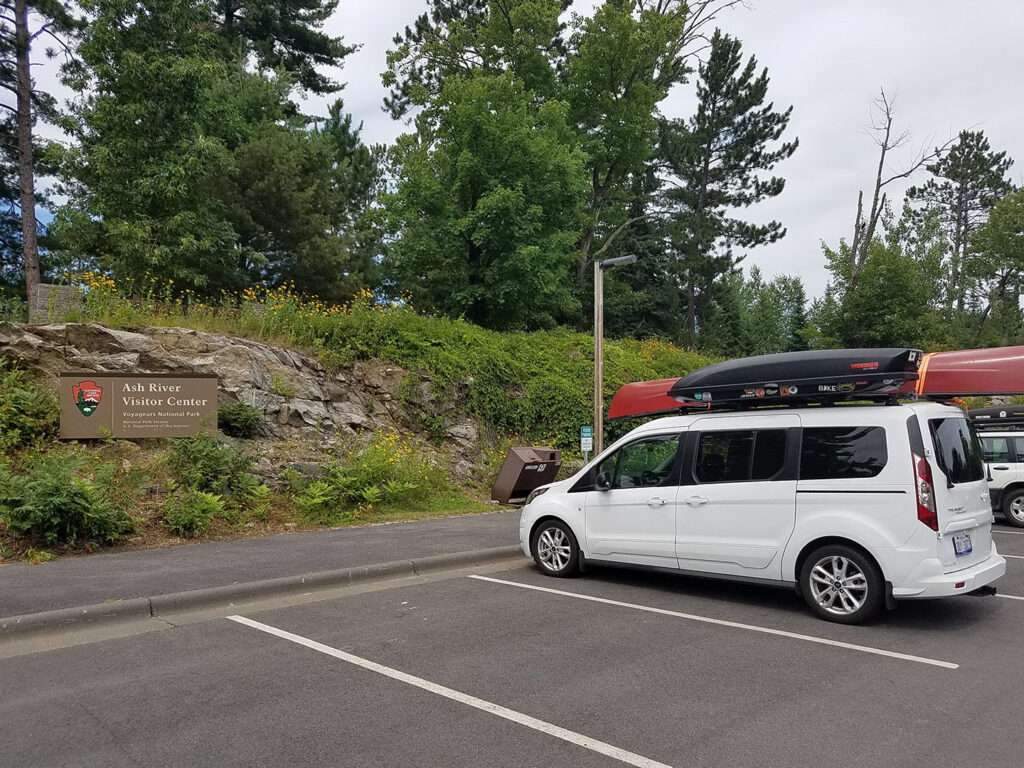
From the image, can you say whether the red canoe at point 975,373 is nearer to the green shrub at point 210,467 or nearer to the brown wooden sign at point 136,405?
the green shrub at point 210,467

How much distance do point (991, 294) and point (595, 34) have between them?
131 ft

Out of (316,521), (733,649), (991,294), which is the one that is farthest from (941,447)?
(991,294)

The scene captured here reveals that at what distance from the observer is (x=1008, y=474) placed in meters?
13.3

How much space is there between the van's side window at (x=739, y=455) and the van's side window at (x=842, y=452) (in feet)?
0.82

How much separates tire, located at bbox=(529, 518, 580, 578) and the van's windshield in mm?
3807

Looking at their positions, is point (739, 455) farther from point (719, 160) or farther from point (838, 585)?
point (719, 160)

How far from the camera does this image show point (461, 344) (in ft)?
56.9

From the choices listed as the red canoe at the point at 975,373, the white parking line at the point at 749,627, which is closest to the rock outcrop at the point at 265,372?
the white parking line at the point at 749,627

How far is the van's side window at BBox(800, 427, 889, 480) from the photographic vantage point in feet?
20.4

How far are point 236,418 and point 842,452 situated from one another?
32.3ft

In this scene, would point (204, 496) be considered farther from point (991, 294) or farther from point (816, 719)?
A: point (991, 294)

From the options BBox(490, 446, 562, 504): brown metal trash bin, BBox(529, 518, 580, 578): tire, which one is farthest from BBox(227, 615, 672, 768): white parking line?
BBox(490, 446, 562, 504): brown metal trash bin

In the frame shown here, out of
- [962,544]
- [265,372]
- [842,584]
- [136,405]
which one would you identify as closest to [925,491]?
[962,544]

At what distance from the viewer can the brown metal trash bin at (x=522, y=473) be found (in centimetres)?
1409
